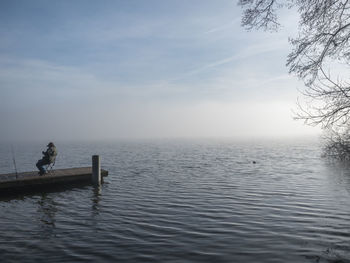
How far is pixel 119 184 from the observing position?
20016 millimetres

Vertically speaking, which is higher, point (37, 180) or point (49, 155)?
point (49, 155)

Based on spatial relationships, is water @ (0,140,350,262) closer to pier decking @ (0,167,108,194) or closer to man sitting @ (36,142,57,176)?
pier decking @ (0,167,108,194)

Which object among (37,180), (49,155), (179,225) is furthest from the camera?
(49,155)

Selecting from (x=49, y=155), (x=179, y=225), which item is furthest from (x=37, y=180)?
(x=179, y=225)

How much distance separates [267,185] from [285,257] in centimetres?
1216

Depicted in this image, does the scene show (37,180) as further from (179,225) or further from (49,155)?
(179,225)

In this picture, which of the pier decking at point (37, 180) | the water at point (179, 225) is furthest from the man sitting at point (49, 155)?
the water at point (179, 225)

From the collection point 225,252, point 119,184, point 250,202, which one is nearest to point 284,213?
point 250,202

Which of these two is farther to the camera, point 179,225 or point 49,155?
point 49,155

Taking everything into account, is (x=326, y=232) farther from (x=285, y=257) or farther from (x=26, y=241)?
(x=26, y=241)

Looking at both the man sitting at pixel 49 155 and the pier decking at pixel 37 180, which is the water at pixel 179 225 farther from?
the man sitting at pixel 49 155

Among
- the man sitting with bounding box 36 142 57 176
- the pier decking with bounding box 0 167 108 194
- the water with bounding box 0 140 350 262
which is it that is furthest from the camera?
the man sitting with bounding box 36 142 57 176

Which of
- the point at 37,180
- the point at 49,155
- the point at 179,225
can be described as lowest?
the point at 179,225

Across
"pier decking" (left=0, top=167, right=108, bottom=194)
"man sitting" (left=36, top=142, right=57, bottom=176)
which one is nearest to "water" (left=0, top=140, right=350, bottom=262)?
"pier decking" (left=0, top=167, right=108, bottom=194)
